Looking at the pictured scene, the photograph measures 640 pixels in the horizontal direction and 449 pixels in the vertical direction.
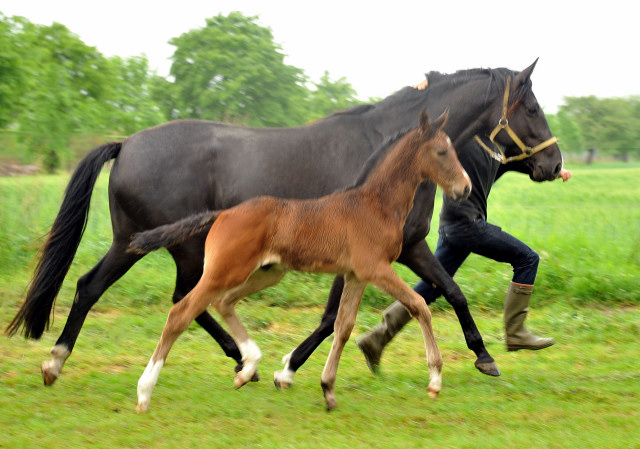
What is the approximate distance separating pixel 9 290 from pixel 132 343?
2.14 m

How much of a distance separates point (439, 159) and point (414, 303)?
836 millimetres

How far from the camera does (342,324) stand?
4.16 m

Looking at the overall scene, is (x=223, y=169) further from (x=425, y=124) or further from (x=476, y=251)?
(x=476, y=251)

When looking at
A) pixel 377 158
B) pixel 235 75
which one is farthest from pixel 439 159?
pixel 235 75

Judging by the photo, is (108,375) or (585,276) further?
(585,276)

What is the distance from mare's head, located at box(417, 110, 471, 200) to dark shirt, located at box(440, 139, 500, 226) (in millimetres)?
756

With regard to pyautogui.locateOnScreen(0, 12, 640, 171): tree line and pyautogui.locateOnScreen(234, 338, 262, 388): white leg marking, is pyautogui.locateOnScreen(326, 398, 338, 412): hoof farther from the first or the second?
pyautogui.locateOnScreen(0, 12, 640, 171): tree line

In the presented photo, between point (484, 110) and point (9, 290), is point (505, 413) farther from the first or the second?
point (9, 290)

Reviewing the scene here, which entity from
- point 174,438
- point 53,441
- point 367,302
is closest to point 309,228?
point 174,438

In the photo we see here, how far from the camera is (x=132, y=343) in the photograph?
578cm

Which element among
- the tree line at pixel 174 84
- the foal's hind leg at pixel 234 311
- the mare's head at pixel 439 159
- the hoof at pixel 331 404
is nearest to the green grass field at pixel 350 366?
the hoof at pixel 331 404

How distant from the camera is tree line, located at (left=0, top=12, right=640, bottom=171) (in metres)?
25.2

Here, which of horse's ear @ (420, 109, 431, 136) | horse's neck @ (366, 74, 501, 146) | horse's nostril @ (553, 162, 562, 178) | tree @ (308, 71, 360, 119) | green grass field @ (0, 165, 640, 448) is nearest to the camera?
green grass field @ (0, 165, 640, 448)

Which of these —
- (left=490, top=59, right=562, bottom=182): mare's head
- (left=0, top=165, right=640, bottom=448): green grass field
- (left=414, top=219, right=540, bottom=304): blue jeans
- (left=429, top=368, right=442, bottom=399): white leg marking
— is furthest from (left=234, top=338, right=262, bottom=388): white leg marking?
(left=490, top=59, right=562, bottom=182): mare's head
